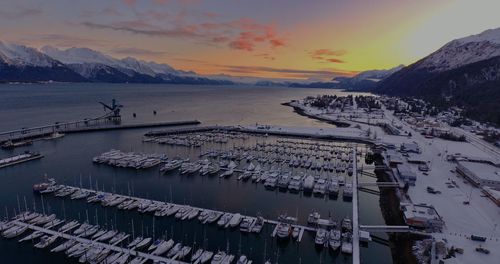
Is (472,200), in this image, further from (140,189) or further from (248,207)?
(140,189)

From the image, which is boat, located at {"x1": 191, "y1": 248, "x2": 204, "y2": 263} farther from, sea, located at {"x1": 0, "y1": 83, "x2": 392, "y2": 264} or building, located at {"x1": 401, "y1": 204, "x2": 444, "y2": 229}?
building, located at {"x1": 401, "y1": 204, "x2": 444, "y2": 229}

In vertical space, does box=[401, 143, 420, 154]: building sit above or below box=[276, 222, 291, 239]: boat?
above

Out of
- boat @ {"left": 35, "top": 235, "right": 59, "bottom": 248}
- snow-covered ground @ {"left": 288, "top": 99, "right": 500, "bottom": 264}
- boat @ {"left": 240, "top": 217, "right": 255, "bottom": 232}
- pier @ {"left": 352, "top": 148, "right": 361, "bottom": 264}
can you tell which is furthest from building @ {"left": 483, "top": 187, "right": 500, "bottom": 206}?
boat @ {"left": 35, "top": 235, "right": 59, "bottom": 248}

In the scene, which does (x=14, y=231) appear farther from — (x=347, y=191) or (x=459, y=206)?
(x=459, y=206)

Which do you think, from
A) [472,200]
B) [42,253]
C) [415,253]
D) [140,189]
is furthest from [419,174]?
[42,253]

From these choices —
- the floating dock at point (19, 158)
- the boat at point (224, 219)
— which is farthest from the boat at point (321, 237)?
the floating dock at point (19, 158)

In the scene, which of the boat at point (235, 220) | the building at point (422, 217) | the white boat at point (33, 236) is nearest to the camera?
the white boat at point (33, 236)

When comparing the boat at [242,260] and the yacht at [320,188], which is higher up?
the yacht at [320,188]

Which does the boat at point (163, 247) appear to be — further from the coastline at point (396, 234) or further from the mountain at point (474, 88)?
the mountain at point (474, 88)
